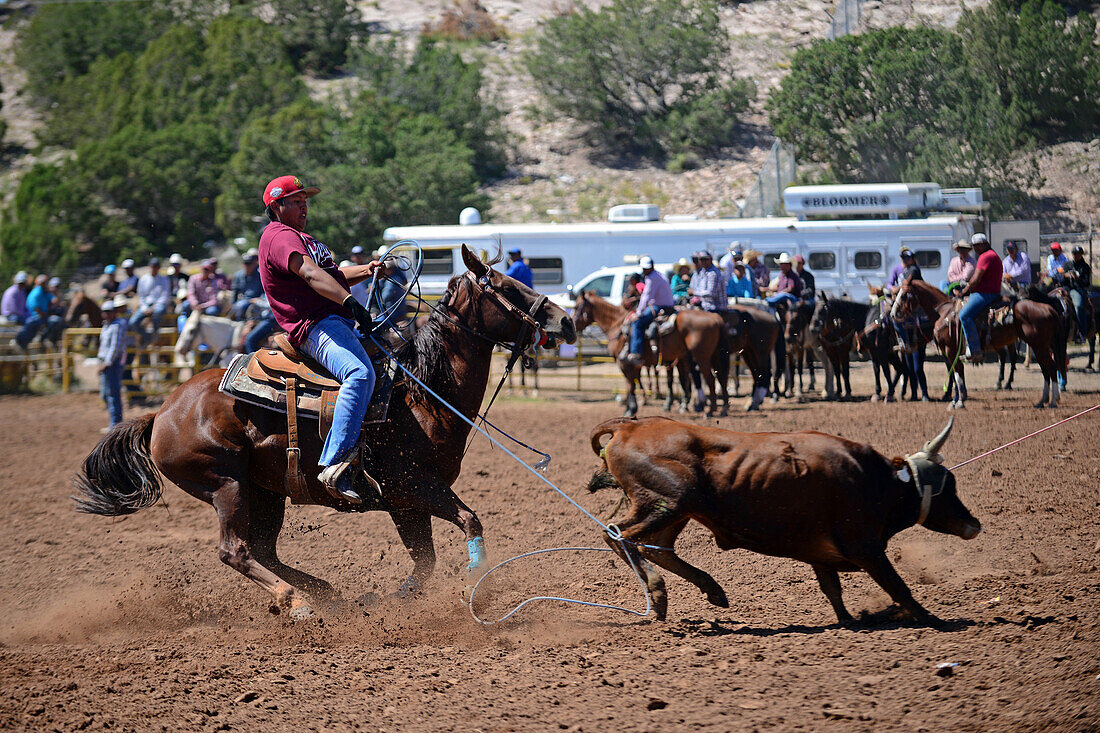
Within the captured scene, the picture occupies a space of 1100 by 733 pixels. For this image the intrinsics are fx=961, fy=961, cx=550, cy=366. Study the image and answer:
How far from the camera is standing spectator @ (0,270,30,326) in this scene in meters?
22.0

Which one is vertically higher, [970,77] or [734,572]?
[970,77]

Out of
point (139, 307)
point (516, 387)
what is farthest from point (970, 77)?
point (139, 307)

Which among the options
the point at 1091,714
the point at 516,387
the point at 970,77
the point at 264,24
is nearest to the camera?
the point at 1091,714

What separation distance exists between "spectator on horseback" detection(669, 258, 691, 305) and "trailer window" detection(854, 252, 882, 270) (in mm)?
5119

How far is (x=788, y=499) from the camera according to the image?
5.44m

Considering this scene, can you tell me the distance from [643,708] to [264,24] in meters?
48.2

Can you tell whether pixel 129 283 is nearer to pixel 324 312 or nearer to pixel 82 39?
pixel 324 312

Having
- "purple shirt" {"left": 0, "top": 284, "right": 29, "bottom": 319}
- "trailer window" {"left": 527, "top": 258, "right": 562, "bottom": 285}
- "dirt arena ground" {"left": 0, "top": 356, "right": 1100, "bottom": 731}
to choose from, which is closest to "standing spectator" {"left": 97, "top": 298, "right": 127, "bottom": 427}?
"dirt arena ground" {"left": 0, "top": 356, "right": 1100, "bottom": 731}

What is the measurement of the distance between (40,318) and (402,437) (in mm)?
18813

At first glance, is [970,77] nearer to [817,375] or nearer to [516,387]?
[817,375]

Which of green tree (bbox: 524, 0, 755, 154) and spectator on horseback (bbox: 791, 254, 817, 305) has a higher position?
green tree (bbox: 524, 0, 755, 154)

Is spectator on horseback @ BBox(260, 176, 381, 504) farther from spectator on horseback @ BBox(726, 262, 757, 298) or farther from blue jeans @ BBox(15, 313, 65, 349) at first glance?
blue jeans @ BBox(15, 313, 65, 349)

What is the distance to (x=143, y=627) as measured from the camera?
6305 mm

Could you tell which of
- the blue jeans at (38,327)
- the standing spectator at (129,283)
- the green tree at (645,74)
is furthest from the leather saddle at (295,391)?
the green tree at (645,74)
